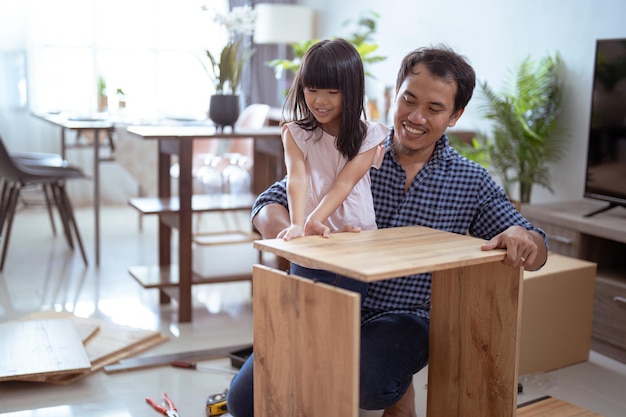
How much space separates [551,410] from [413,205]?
78 centimetres

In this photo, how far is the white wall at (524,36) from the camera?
11.9ft

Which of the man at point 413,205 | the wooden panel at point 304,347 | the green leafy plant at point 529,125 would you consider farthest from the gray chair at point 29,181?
the wooden panel at point 304,347

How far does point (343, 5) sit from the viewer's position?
5.71m

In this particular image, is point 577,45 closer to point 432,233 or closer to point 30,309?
point 432,233

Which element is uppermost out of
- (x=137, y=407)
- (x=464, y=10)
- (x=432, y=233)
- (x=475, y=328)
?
(x=464, y=10)

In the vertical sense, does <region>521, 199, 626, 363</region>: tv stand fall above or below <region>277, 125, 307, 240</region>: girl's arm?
below

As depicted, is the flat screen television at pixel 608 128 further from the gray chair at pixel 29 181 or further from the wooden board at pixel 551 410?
the gray chair at pixel 29 181

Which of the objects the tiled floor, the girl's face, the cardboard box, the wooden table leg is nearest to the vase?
the wooden table leg

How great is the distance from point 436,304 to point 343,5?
4070 millimetres

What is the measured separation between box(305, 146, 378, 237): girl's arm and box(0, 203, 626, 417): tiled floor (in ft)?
2.79

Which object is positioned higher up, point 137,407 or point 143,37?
point 143,37

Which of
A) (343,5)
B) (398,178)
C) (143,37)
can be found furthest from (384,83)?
(398,178)

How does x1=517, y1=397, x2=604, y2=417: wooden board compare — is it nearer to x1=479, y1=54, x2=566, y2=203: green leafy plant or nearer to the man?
the man

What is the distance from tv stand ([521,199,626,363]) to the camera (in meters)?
3.00
